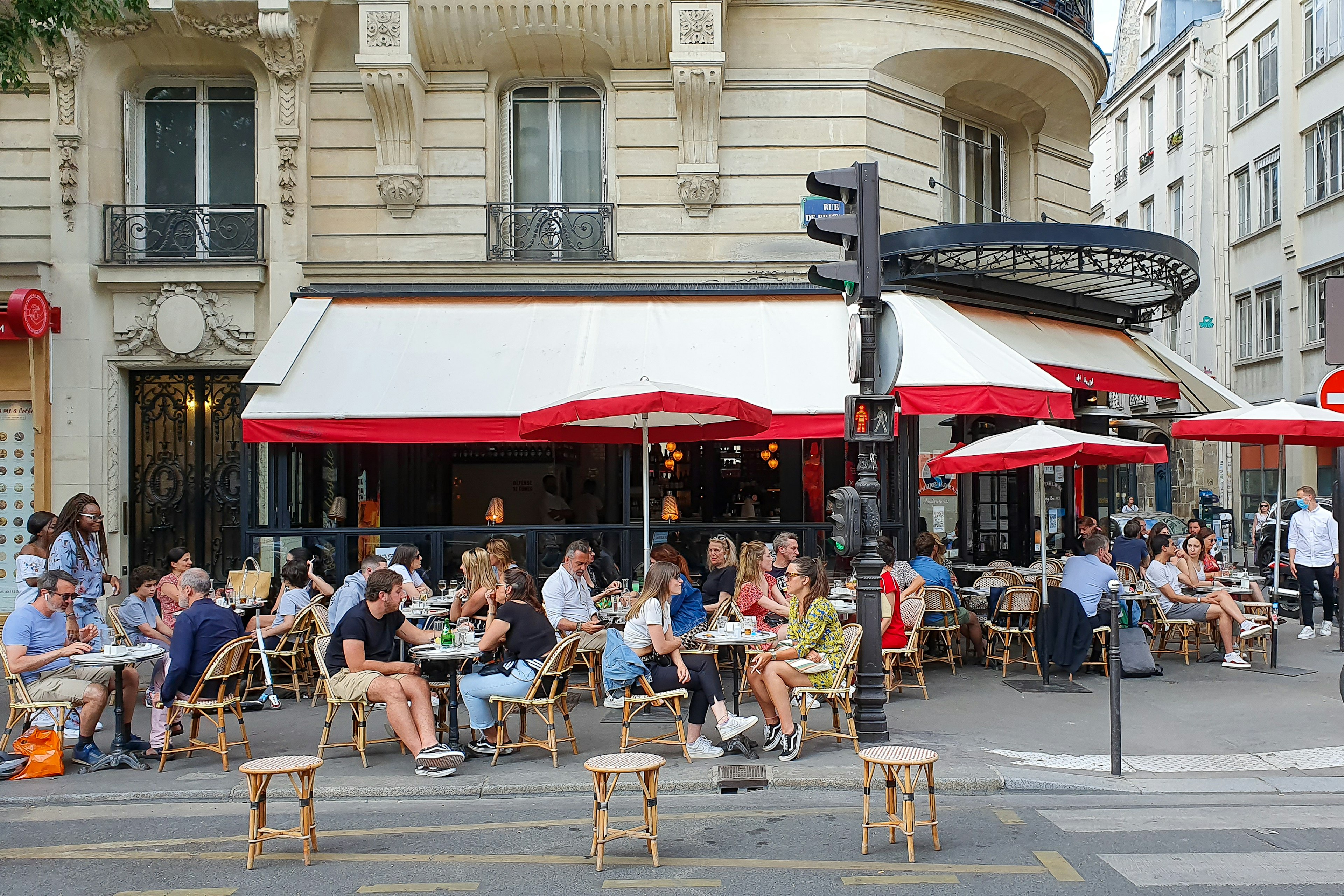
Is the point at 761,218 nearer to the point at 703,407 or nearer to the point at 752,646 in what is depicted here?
the point at 703,407

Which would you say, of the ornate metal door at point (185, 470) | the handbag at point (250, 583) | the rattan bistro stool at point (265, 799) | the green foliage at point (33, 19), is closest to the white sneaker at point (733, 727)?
the rattan bistro stool at point (265, 799)

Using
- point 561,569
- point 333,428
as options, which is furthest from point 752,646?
point 333,428

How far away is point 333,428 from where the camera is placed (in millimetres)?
12062

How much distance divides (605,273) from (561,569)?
17.8 ft

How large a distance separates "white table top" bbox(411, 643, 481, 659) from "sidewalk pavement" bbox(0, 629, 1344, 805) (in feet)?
2.61

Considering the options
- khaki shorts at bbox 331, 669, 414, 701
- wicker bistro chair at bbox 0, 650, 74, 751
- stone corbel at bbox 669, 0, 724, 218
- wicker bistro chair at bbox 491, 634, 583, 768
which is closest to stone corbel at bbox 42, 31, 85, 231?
stone corbel at bbox 669, 0, 724, 218

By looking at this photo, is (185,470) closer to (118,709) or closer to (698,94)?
(118,709)

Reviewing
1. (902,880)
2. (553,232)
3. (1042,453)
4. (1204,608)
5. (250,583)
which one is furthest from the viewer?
(553,232)

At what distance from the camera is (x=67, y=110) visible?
46.3 ft

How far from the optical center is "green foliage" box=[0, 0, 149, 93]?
34.8 ft

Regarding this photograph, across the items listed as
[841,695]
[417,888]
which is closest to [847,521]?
[841,695]

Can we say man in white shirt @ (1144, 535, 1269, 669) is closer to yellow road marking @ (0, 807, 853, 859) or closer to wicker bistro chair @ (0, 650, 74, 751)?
yellow road marking @ (0, 807, 853, 859)

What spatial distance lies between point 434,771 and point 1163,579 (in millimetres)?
8205

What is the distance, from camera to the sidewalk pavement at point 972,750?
7277 millimetres
